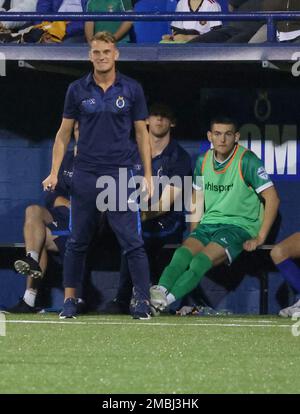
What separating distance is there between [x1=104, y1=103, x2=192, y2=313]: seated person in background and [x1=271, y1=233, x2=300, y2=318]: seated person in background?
44.5 inches

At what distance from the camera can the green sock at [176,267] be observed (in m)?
11.5

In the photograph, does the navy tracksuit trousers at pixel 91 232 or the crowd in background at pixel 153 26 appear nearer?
the navy tracksuit trousers at pixel 91 232

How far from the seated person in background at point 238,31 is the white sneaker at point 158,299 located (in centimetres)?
250

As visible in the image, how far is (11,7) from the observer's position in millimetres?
13586

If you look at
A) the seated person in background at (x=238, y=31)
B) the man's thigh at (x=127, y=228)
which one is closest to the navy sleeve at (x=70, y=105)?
the man's thigh at (x=127, y=228)

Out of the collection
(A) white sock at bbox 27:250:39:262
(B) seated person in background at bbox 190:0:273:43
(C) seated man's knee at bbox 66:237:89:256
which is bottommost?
(A) white sock at bbox 27:250:39:262

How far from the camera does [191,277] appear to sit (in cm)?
1149

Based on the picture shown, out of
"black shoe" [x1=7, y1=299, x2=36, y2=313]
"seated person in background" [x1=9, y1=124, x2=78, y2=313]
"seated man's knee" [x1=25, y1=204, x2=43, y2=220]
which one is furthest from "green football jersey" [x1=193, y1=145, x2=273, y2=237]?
"black shoe" [x1=7, y1=299, x2=36, y2=313]

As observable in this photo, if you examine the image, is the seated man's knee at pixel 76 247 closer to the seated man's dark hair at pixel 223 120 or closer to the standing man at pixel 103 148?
the standing man at pixel 103 148

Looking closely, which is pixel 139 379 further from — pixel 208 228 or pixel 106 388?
pixel 208 228

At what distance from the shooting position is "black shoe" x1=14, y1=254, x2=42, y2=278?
38.4 ft

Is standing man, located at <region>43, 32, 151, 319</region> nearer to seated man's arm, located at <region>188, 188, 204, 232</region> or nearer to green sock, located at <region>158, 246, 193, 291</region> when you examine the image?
green sock, located at <region>158, 246, 193, 291</region>

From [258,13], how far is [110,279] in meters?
3.16
